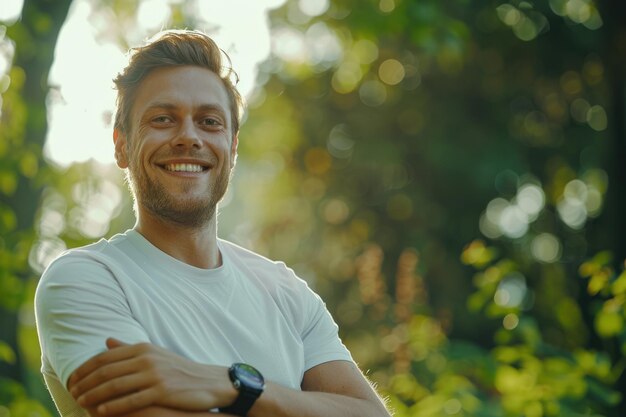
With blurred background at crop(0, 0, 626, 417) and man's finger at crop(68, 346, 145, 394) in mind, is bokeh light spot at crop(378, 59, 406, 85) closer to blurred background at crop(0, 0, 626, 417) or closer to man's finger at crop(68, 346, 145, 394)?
blurred background at crop(0, 0, 626, 417)

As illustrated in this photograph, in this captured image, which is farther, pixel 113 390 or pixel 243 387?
pixel 243 387

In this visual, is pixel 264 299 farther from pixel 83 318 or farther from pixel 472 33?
pixel 472 33

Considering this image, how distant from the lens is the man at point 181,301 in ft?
8.16

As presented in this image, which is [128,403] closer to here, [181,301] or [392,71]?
[181,301]

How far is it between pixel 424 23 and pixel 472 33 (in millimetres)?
5270

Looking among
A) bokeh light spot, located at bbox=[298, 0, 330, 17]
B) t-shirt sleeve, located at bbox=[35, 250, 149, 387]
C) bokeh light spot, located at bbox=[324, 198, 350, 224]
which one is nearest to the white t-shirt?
t-shirt sleeve, located at bbox=[35, 250, 149, 387]

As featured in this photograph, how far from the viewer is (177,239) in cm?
299

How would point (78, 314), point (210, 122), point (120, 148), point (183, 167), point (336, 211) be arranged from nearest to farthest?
1. point (78, 314)
2. point (183, 167)
3. point (210, 122)
4. point (120, 148)
5. point (336, 211)

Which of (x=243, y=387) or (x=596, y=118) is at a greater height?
(x=596, y=118)

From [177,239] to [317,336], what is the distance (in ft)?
1.82

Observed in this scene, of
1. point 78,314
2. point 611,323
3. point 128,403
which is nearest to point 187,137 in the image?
point 78,314

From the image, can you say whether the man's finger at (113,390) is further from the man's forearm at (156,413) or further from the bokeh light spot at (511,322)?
the bokeh light spot at (511,322)

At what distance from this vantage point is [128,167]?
312cm

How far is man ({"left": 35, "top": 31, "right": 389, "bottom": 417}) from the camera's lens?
8.16 ft
